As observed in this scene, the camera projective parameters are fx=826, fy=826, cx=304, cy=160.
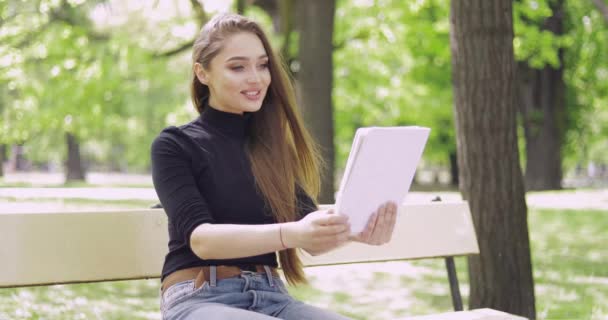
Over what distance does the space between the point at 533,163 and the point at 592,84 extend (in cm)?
417

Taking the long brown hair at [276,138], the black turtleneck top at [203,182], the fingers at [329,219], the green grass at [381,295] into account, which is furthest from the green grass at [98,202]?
the fingers at [329,219]

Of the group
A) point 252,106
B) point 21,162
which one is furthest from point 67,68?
point 21,162

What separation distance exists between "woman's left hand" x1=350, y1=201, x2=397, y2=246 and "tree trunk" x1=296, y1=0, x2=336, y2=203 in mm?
7447

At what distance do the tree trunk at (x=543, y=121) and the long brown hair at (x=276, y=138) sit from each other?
22874 mm

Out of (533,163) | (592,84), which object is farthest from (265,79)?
(592,84)

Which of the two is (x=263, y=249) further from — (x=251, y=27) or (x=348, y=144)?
(x=348, y=144)

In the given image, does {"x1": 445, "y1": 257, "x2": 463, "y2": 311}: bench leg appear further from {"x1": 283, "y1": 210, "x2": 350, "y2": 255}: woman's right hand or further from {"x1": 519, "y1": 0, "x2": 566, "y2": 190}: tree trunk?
{"x1": 519, "y1": 0, "x2": 566, "y2": 190}: tree trunk

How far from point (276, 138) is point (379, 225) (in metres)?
0.72

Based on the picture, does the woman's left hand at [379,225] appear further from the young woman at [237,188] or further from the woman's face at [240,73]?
the woman's face at [240,73]

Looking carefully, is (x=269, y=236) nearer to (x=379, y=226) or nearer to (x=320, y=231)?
(x=320, y=231)

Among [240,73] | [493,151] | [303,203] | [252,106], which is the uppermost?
[240,73]

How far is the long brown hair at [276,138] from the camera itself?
3.03 metres

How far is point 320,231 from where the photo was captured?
249 centimetres

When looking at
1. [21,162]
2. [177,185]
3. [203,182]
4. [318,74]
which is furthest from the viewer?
[21,162]
